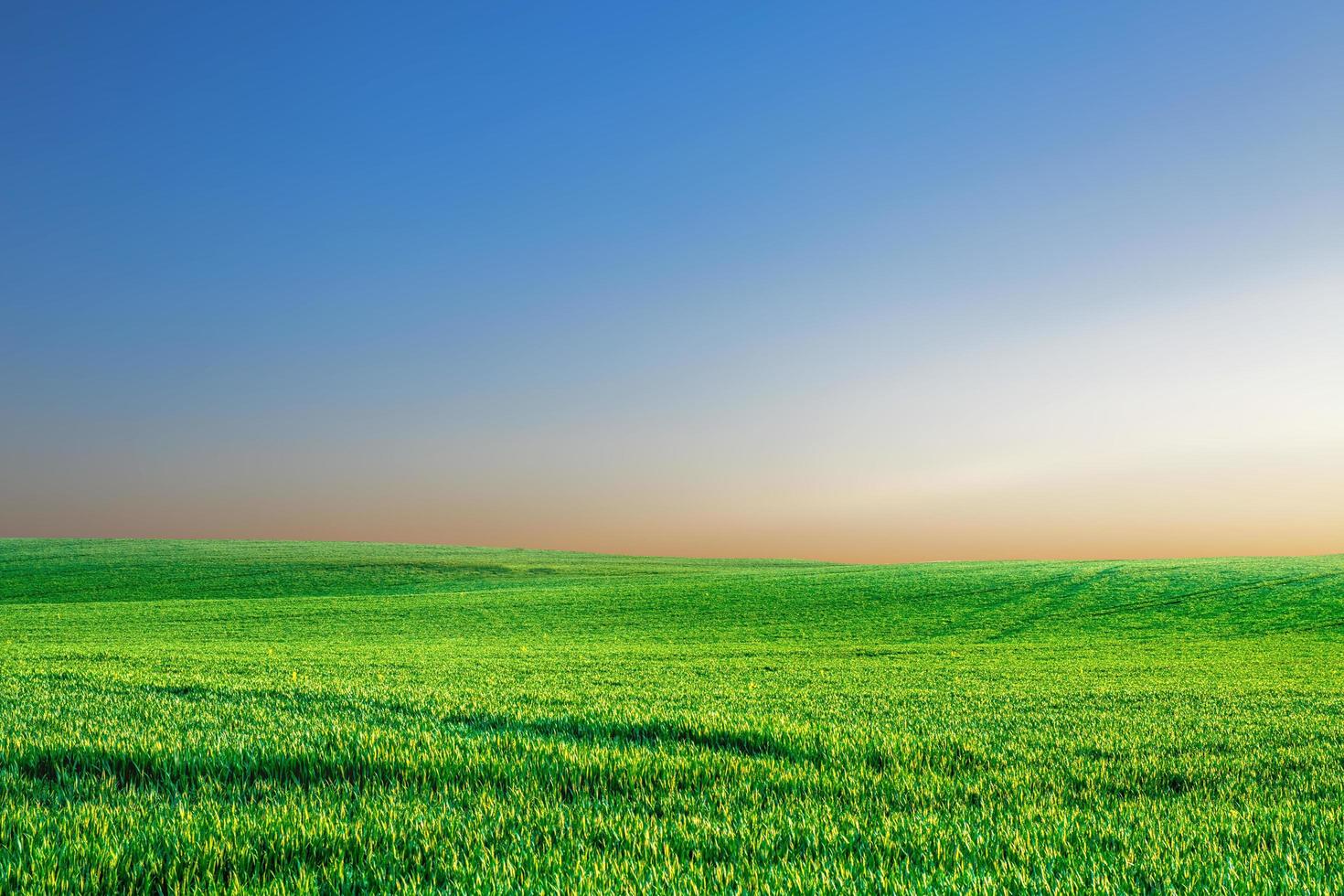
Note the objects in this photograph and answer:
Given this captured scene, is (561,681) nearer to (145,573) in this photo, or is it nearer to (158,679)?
(158,679)

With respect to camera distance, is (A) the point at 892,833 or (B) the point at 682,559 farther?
(B) the point at 682,559

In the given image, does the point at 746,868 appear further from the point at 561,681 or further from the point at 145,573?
the point at 145,573

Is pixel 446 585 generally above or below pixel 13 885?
below

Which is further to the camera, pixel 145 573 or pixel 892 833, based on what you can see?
pixel 145 573

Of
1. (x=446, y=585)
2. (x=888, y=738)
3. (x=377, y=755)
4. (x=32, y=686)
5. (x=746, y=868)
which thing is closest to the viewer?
(x=746, y=868)

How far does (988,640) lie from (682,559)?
304ft

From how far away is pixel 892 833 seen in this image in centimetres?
633

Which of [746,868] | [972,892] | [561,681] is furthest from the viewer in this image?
[561,681]

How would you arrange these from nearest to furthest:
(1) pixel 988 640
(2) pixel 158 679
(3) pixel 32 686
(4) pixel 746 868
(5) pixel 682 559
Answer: (4) pixel 746 868
(3) pixel 32 686
(2) pixel 158 679
(1) pixel 988 640
(5) pixel 682 559

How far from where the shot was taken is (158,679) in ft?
57.6

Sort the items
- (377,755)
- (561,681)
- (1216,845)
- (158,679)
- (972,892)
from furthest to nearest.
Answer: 1. (561,681)
2. (158,679)
3. (377,755)
4. (1216,845)
5. (972,892)

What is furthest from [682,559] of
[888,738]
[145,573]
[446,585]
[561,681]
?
[888,738]

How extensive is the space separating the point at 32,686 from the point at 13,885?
1404 cm

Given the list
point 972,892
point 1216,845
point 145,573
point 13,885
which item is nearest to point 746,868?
point 972,892
